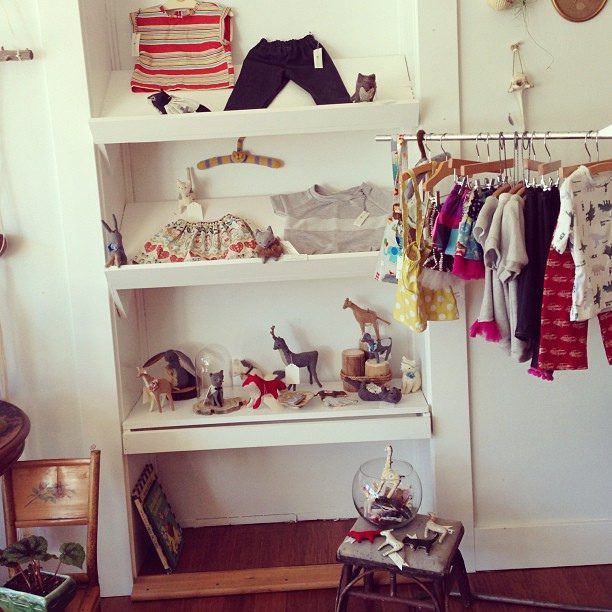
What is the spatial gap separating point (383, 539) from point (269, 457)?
2.87ft

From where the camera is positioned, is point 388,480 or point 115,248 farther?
point 115,248

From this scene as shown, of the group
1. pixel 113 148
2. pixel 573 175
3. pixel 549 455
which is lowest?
pixel 549 455

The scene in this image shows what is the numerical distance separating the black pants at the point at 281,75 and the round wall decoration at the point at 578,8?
29.5 inches

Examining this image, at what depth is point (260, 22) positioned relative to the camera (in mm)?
3002

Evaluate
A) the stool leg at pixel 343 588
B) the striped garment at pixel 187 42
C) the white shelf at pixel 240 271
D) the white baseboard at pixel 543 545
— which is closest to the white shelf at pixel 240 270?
the white shelf at pixel 240 271

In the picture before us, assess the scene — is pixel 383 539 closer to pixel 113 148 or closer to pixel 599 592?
pixel 599 592

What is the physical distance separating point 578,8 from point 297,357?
1537mm

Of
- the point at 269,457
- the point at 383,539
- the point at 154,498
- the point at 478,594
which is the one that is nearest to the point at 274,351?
the point at 269,457

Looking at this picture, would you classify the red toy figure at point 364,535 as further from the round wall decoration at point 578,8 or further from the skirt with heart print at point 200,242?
the round wall decoration at point 578,8

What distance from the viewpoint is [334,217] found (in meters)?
2.88

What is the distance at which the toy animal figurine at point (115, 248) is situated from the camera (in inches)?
107

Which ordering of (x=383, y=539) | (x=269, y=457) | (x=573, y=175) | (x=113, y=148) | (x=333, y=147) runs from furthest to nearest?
(x=269, y=457)
(x=333, y=147)
(x=113, y=148)
(x=383, y=539)
(x=573, y=175)

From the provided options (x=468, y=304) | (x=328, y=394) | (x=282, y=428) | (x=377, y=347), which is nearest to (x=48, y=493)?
(x=282, y=428)

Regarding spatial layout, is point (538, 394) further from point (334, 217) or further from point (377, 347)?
point (334, 217)
